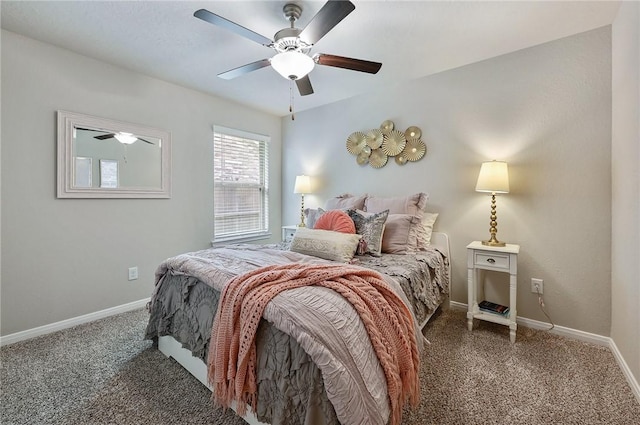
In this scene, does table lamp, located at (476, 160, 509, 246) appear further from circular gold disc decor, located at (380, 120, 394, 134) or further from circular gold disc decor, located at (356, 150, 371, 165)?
circular gold disc decor, located at (356, 150, 371, 165)

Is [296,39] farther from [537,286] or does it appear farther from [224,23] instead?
[537,286]

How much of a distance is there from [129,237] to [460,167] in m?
3.42

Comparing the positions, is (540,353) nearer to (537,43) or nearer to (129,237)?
(537,43)

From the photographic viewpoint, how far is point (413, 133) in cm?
303

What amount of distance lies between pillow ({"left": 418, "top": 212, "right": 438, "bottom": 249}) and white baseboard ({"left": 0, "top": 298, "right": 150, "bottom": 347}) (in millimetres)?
2923

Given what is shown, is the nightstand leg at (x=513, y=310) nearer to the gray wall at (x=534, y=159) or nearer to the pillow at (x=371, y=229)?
the gray wall at (x=534, y=159)

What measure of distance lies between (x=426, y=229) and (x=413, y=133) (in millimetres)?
1066

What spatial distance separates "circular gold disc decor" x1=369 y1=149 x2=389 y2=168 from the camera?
3238mm

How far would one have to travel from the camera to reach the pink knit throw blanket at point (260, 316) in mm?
1205

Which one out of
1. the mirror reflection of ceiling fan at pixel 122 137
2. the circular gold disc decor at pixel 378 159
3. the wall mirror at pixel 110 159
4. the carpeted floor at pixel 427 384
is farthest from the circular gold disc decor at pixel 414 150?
the mirror reflection of ceiling fan at pixel 122 137

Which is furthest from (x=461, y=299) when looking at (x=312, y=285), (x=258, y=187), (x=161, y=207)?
(x=161, y=207)

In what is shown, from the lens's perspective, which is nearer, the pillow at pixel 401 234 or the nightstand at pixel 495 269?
the nightstand at pixel 495 269

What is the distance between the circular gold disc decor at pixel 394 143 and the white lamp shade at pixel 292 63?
159cm

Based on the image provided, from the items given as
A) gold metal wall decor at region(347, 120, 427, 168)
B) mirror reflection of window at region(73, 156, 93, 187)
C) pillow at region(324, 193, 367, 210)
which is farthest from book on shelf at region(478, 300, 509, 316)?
mirror reflection of window at region(73, 156, 93, 187)
